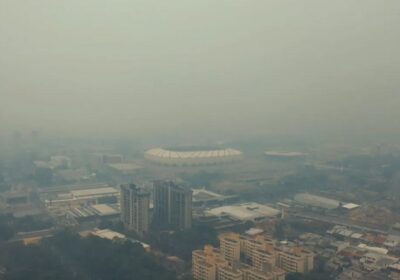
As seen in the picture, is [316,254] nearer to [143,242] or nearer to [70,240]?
[143,242]

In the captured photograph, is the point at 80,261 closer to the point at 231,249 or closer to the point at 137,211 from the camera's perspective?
the point at 137,211

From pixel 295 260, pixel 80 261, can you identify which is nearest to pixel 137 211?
pixel 80 261

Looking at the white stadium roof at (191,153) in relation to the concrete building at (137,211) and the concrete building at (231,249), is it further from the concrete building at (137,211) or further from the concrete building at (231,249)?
the concrete building at (231,249)

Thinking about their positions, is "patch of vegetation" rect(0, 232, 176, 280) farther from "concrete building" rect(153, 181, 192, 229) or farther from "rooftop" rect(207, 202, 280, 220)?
"rooftop" rect(207, 202, 280, 220)

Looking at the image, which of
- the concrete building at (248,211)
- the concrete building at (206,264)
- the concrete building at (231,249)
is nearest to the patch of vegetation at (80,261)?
the concrete building at (206,264)

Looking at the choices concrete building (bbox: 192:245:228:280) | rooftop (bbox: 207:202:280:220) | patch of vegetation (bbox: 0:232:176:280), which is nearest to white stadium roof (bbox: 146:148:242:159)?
rooftop (bbox: 207:202:280:220)

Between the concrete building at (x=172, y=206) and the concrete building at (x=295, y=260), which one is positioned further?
the concrete building at (x=172, y=206)

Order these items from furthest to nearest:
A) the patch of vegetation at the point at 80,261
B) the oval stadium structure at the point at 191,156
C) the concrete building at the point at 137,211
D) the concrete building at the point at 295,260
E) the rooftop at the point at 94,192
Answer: the oval stadium structure at the point at 191,156 → the rooftop at the point at 94,192 → the concrete building at the point at 137,211 → the concrete building at the point at 295,260 → the patch of vegetation at the point at 80,261

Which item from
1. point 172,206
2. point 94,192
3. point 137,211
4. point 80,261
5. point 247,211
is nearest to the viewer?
point 80,261
